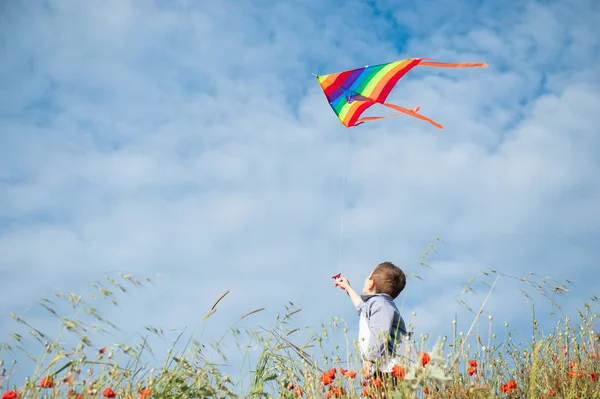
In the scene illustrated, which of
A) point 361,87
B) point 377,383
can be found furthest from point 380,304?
point 361,87

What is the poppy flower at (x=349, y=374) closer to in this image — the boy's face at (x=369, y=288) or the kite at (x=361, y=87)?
the boy's face at (x=369, y=288)

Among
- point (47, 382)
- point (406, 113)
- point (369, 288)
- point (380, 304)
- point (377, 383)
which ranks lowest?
point (47, 382)

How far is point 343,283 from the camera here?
477 cm

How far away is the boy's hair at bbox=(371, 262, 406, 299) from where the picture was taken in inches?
→ 179

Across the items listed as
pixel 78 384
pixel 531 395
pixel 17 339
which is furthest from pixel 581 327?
pixel 17 339

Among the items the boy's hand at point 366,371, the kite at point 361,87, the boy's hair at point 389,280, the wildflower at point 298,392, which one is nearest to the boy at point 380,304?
the boy's hair at point 389,280

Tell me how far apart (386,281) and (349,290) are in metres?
0.37

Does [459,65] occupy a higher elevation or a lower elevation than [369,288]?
higher

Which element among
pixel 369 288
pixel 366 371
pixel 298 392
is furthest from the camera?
pixel 369 288

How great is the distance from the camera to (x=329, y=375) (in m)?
3.25

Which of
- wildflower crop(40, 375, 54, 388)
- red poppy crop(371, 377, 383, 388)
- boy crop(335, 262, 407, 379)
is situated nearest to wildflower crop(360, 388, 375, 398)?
red poppy crop(371, 377, 383, 388)

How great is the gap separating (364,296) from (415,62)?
2919 mm

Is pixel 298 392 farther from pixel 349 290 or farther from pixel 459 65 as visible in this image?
pixel 459 65

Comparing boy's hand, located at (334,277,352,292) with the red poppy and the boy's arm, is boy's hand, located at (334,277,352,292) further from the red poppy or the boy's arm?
the red poppy
